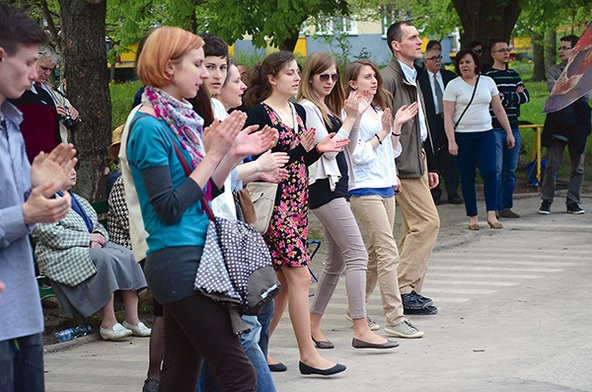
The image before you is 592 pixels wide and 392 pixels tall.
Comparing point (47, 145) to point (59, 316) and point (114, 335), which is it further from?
point (114, 335)

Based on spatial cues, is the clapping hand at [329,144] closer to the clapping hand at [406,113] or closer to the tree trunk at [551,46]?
the clapping hand at [406,113]

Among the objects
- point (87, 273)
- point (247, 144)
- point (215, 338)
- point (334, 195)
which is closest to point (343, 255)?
point (334, 195)

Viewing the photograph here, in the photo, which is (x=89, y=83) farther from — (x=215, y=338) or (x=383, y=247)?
(x=215, y=338)

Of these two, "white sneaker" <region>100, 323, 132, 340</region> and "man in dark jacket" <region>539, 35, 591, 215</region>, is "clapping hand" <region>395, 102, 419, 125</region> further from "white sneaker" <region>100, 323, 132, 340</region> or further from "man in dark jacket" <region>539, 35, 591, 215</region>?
"man in dark jacket" <region>539, 35, 591, 215</region>

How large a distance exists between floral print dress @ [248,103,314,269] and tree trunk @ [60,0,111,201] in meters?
3.62

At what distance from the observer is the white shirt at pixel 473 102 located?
1282 centimetres

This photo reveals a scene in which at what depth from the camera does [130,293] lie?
816cm

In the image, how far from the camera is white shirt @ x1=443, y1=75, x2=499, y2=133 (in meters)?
12.8

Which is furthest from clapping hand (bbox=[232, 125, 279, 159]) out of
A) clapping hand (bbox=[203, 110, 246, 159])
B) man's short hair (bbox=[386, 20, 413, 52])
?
man's short hair (bbox=[386, 20, 413, 52])

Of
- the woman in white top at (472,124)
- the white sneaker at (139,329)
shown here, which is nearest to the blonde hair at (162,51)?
the white sneaker at (139,329)

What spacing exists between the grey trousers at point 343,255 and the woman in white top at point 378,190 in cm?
44

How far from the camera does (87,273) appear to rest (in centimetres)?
796

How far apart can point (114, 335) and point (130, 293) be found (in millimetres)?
332

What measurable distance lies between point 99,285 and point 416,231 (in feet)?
7.98
